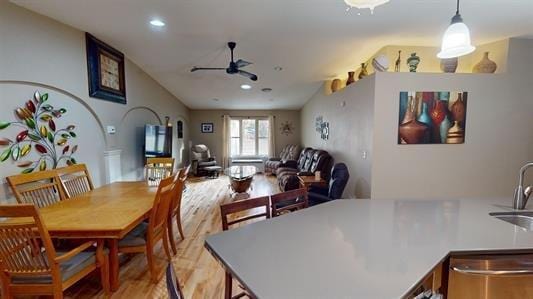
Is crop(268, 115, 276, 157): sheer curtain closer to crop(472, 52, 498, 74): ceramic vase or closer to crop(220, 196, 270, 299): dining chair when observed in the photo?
crop(472, 52, 498, 74): ceramic vase

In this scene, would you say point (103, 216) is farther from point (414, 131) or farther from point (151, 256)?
point (414, 131)

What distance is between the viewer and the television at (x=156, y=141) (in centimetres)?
484

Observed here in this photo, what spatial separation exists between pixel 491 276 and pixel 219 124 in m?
8.60

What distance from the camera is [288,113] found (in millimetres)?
9258

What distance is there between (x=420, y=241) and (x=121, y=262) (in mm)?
2827

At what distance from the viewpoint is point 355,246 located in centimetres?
113

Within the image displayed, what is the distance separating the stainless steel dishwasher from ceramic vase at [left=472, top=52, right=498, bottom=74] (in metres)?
3.39

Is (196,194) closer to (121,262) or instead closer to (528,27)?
(121,262)

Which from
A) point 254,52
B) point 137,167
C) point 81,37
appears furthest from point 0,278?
point 254,52

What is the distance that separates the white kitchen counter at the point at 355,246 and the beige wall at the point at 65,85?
2645 mm

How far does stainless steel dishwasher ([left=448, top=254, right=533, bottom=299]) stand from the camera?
112 centimetres

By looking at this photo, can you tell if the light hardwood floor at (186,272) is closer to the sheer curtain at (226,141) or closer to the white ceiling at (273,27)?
the white ceiling at (273,27)

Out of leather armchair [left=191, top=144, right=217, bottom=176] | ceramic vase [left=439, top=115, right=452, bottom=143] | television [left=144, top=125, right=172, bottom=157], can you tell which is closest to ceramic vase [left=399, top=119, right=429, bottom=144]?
ceramic vase [left=439, top=115, right=452, bottom=143]

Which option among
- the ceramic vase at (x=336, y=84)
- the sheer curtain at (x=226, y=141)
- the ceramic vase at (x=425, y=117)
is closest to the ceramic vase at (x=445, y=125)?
the ceramic vase at (x=425, y=117)
